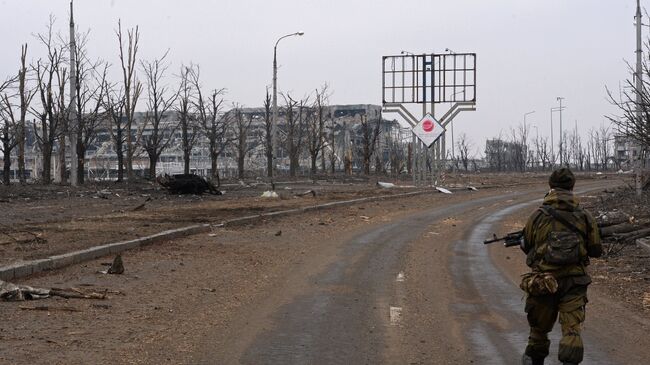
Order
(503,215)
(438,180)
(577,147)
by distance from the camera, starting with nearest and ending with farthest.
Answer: (503,215)
(438,180)
(577,147)

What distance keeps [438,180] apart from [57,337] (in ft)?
125

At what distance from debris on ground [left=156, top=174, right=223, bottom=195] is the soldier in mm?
26670

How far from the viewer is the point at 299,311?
876cm

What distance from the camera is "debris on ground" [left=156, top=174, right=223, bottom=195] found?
31281 mm

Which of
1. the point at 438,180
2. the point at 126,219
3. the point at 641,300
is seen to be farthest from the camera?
the point at 438,180

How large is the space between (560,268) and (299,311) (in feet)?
12.9

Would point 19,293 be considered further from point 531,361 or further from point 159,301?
point 531,361

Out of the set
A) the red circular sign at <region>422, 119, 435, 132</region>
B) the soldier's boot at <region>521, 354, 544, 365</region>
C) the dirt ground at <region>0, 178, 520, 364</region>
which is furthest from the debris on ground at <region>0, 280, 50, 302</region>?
the red circular sign at <region>422, 119, 435, 132</region>

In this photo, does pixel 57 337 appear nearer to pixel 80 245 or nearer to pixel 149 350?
pixel 149 350

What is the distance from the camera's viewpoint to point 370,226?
66.7ft

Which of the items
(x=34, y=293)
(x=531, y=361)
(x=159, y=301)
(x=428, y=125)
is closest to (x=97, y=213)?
(x=34, y=293)

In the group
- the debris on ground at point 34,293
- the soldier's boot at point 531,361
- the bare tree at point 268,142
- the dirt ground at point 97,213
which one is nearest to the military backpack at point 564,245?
the soldier's boot at point 531,361

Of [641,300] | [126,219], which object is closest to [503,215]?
[126,219]

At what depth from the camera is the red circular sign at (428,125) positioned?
41406 millimetres
